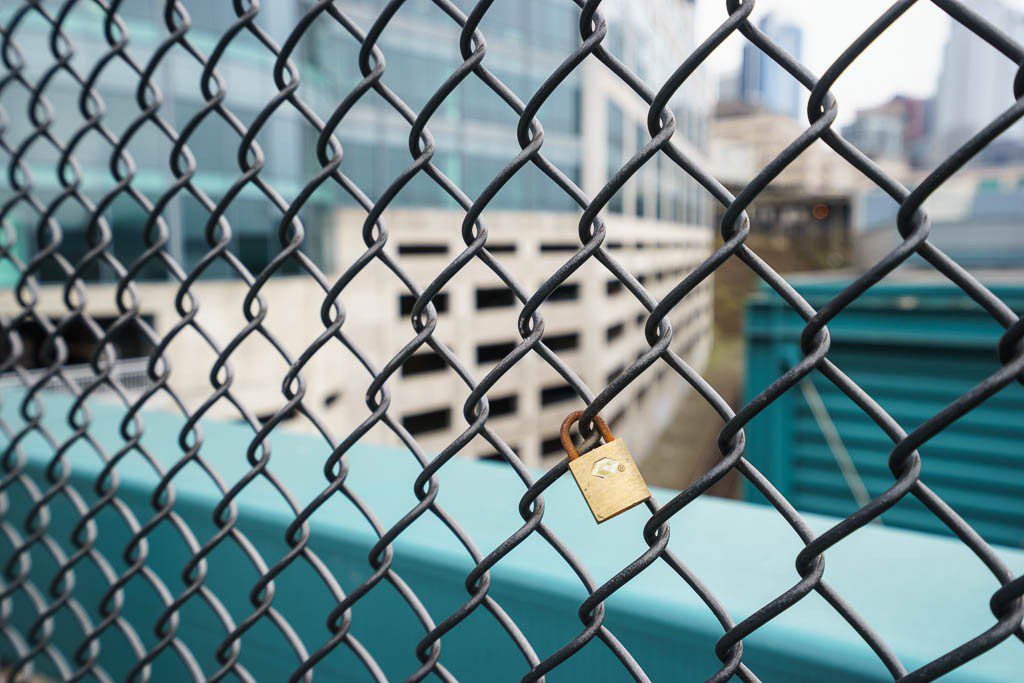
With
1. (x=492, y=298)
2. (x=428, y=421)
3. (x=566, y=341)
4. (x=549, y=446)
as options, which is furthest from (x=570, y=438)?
(x=549, y=446)

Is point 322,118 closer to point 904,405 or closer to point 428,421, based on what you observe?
point 904,405

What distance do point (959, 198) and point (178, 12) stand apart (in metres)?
12.8

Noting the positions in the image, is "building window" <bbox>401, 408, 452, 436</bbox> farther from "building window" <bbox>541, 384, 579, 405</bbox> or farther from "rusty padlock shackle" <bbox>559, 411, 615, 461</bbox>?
"rusty padlock shackle" <bbox>559, 411, 615, 461</bbox>

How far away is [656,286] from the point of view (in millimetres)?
24453

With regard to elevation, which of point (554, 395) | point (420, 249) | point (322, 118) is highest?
point (322, 118)

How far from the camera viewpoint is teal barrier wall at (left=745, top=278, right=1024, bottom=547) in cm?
296

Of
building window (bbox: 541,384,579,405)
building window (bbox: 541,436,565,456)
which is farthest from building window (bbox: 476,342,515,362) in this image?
building window (bbox: 541,436,565,456)

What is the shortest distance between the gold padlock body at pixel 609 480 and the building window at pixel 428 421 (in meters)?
19.7

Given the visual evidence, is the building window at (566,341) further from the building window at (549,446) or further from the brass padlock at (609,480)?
the brass padlock at (609,480)

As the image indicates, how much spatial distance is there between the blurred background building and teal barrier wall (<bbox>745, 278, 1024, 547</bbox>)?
266 inches

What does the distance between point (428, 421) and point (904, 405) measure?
1815 cm

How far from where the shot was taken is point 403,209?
Answer: 1855 cm

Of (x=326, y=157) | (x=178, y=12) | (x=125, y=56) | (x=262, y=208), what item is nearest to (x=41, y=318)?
(x=125, y=56)

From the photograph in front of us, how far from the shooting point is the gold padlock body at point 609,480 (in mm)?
467
